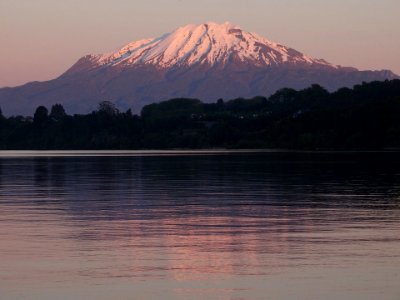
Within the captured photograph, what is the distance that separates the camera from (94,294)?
22.4m

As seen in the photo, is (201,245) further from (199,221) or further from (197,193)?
(197,193)

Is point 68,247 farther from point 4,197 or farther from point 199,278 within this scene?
point 4,197

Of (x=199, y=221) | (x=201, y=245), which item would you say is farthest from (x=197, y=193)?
(x=201, y=245)

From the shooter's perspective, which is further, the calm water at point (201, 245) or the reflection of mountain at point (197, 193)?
the reflection of mountain at point (197, 193)

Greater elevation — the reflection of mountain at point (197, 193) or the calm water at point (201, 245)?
the reflection of mountain at point (197, 193)

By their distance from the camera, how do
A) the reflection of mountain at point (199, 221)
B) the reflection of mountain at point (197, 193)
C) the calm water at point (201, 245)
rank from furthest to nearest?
the reflection of mountain at point (197, 193)
the reflection of mountain at point (199, 221)
the calm water at point (201, 245)

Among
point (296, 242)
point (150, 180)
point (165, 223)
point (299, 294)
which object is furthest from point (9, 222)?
point (150, 180)

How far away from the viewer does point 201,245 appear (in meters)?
30.0

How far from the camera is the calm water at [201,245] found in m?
23.2

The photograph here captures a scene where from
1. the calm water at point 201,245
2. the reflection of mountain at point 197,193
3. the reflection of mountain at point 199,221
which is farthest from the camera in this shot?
the reflection of mountain at point 197,193

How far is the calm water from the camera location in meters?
23.2

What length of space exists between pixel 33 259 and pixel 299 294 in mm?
8192

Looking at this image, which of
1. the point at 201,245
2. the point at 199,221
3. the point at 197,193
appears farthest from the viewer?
the point at 197,193

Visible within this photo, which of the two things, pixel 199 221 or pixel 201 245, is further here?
pixel 199 221
